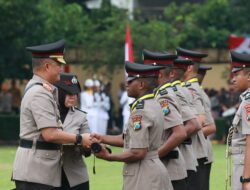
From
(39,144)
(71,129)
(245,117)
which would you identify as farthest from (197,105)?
(39,144)

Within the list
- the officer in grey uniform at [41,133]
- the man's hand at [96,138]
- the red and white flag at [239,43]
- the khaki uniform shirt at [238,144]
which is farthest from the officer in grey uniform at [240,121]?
the red and white flag at [239,43]

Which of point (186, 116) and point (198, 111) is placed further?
point (198, 111)

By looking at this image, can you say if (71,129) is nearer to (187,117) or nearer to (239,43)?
(187,117)

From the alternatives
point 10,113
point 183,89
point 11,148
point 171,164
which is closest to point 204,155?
point 183,89

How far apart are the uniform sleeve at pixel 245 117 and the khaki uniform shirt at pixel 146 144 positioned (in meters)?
0.78

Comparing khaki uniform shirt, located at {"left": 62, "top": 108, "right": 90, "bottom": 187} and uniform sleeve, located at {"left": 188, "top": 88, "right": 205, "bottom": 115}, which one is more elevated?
uniform sleeve, located at {"left": 188, "top": 88, "right": 205, "bottom": 115}

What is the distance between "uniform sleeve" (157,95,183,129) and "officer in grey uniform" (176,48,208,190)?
162 cm

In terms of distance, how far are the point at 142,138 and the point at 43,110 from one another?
3.11 feet

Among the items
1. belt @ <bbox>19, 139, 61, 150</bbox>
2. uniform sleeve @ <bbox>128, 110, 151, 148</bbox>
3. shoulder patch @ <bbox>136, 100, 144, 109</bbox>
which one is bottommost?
belt @ <bbox>19, 139, 61, 150</bbox>

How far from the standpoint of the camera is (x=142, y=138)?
8.68m

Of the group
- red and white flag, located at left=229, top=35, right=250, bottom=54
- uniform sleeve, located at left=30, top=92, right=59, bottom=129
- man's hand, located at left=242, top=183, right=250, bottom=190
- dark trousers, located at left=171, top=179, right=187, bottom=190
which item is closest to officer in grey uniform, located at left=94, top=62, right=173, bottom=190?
uniform sleeve, located at left=30, top=92, right=59, bottom=129

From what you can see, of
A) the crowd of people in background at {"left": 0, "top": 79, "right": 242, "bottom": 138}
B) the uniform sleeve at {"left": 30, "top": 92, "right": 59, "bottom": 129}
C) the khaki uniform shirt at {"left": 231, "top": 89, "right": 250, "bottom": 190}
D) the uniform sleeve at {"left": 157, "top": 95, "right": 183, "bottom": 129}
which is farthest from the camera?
the crowd of people in background at {"left": 0, "top": 79, "right": 242, "bottom": 138}

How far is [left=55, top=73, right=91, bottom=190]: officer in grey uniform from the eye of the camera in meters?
9.86

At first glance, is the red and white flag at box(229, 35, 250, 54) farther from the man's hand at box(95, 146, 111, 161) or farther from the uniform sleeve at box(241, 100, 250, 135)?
the man's hand at box(95, 146, 111, 161)
